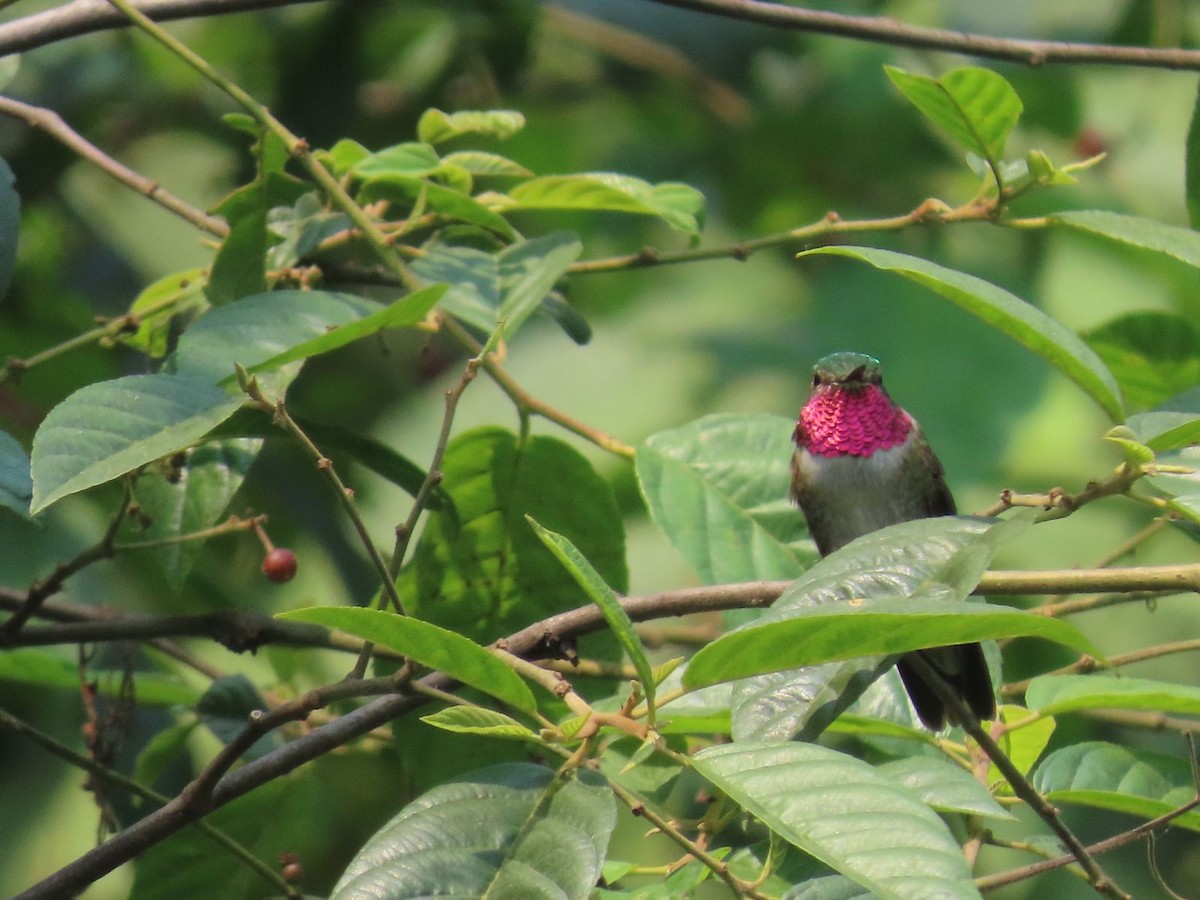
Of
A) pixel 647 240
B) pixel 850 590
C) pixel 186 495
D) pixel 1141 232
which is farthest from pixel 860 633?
pixel 647 240

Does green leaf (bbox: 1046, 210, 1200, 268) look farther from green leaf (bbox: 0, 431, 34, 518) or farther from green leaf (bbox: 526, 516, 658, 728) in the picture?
green leaf (bbox: 0, 431, 34, 518)

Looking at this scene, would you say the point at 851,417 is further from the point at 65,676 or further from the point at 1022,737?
the point at 65,676

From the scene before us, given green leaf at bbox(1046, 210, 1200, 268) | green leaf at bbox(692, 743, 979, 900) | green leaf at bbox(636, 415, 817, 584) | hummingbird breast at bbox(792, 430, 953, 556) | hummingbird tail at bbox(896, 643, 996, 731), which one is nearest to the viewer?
green leaf at bbox(692, 743, 979, 900)

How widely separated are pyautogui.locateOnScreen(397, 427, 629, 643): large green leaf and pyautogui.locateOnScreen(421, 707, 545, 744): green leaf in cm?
88

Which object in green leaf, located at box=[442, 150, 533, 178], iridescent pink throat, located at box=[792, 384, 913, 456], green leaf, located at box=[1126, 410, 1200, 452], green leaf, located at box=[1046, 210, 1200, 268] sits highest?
green leaf, located at box=[442, 150, 533, 178]

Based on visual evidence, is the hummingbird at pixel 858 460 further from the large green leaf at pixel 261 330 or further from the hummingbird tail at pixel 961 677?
the large green leaf at pixel 261 330

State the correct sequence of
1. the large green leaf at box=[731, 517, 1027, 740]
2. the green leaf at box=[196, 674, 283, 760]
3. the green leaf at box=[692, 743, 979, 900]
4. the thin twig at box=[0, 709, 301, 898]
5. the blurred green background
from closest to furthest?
the green leaf at box=[692, 743, 979, 900], the large green leaf at box=[731, 517, 1027, 740], the thin twig at box=[0, 709, 301, 898], the green leaf at box=[196, 674, 283, 760], the blurred green background

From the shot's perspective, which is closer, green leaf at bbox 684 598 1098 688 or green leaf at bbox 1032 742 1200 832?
green leaf at bbox 684 598 1098 688

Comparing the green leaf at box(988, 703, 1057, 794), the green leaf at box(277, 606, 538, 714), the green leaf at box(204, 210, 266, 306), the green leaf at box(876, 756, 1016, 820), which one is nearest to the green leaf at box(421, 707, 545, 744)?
the green leaf at box(277, 606, 538, 714)

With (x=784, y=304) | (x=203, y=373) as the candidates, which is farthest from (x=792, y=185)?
(x=203, y=373)

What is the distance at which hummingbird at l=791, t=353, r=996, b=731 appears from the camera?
3072 mm

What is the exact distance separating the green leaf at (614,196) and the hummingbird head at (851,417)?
877mm

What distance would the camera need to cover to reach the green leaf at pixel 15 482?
1711mm

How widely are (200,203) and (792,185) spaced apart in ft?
6.89
